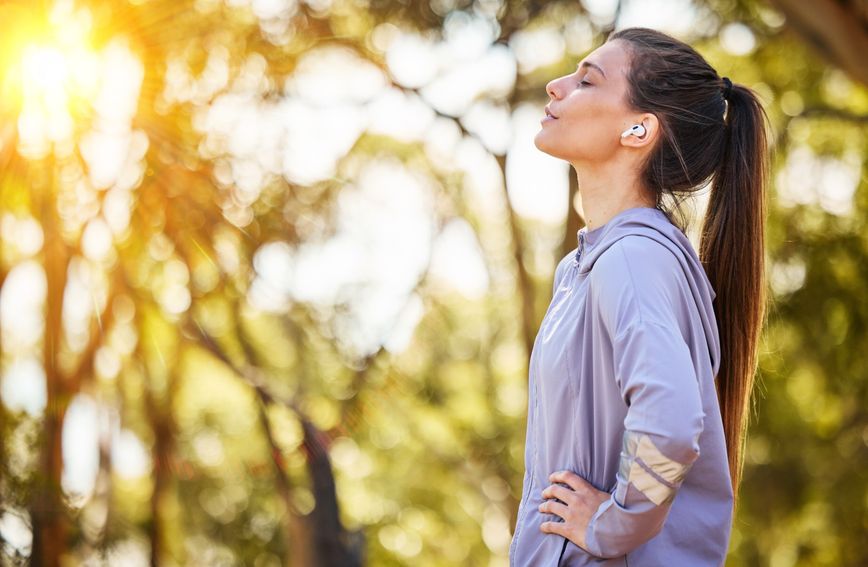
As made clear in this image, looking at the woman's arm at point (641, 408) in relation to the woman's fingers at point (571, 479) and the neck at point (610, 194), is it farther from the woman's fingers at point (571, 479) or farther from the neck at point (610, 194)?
the neck at point (610, 194)

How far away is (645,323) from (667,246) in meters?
0.20

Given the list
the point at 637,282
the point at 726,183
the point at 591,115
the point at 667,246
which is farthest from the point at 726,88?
the point at 637,282

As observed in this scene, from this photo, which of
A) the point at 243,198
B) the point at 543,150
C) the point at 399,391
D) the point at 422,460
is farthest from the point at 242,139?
the point at 422,460

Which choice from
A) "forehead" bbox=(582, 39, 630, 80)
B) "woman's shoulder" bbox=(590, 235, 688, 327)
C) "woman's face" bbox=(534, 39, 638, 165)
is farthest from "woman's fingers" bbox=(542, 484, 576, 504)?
"forehead" bbox=(582, 39, 630, 80)

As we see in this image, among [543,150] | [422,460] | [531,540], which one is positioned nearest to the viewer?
[531,540]

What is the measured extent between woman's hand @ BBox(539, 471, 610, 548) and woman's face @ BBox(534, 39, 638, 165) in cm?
61

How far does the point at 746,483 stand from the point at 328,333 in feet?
19.1

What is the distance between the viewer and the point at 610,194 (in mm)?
→ 2020

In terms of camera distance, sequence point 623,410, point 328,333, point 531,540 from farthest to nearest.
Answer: point 328,333 < point 531,540 < point 623,410

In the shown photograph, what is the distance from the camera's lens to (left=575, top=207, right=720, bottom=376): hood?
6.00 feet

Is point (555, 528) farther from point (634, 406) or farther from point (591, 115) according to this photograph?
point (591, 115)

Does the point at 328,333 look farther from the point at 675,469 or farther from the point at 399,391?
the point at 675,469

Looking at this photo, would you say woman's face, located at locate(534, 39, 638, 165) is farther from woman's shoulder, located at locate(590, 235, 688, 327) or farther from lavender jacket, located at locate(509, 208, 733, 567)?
woman's shoulder, located at locate(590, 235, 688, 327)

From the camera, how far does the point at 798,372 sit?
11.6 meters
